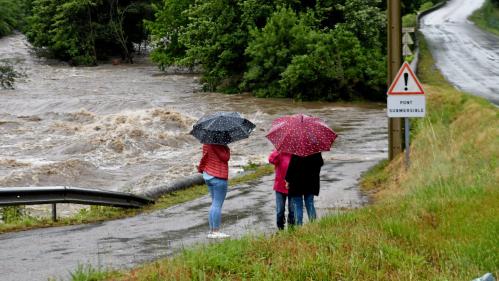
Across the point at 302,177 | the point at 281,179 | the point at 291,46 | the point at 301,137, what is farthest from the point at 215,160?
the point at 291,46

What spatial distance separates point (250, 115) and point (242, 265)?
25975 millimetres

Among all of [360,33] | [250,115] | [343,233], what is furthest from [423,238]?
[360,33]

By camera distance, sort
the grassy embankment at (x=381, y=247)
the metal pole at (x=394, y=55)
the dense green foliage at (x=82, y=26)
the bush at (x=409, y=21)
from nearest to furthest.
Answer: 1. the grassy embankment at (x=381, y=247)
2. the metal pole at (x=394, y=55)
3. the bush at (x=409, y=21)
4. the dense green foliage at (x=82, y=26)

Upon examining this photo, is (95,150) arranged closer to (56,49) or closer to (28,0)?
(56,49)

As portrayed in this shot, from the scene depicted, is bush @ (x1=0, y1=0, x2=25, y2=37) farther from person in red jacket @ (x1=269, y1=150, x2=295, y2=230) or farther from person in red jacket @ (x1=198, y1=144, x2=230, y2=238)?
person in red jacket @ (x1=269, y1=150, x2=295, y2=230)

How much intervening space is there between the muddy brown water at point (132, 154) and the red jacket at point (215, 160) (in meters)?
1.02

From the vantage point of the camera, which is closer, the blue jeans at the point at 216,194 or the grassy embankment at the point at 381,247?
the grassy embankment at the point at 381,247

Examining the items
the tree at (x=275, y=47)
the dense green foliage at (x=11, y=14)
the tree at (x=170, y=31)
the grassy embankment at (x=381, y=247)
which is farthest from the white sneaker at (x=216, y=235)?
the dense green foliage at (x=11, y=14)

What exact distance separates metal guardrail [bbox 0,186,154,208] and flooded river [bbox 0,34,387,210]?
434 cm

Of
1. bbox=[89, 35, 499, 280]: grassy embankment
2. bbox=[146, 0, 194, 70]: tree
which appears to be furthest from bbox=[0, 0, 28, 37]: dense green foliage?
bbox=[89, 35, 499, 280]: grassy embankment

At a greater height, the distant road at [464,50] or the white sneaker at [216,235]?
the distant road at [464,50]

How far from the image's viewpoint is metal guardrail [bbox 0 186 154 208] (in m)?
12.1

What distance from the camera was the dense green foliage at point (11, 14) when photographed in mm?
70688

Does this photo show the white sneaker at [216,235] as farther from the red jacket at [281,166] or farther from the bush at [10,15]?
the bush at [10,15]
